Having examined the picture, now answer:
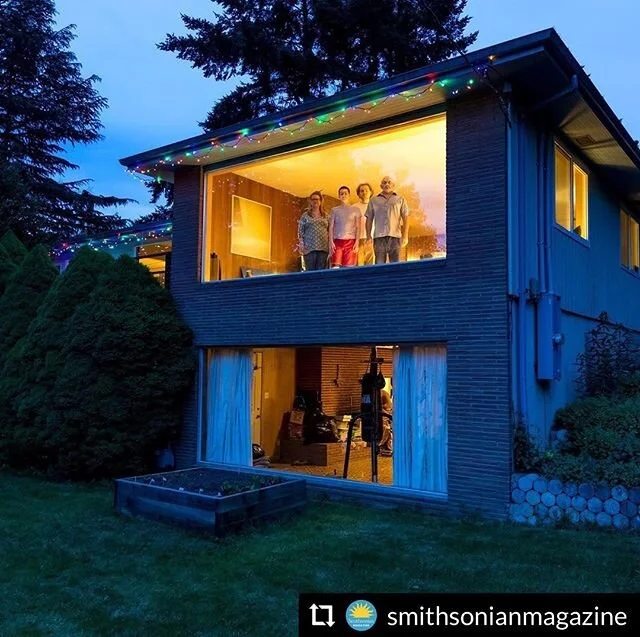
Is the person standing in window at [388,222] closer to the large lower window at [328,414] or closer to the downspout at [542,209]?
the large lower window at [328,414]

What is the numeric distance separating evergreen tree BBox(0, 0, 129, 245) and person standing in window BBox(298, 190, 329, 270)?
Result: 15.3m

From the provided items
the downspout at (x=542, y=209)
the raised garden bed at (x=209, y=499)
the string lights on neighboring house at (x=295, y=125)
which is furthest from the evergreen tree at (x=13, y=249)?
the downspout at (x=542, y=209)

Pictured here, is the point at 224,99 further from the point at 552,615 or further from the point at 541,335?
the point at 552,615

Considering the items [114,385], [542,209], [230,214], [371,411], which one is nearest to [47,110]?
[230,214]

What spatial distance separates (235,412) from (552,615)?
244 inches

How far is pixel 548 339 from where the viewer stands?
7.54 m

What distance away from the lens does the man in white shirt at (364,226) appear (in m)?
8.84

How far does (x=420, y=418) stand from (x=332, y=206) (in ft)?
11.5

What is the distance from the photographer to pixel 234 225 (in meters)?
10.6

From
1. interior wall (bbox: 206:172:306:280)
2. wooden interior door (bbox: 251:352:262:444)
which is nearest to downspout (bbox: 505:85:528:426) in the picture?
interior wall (bbox: 206:172:306:280)

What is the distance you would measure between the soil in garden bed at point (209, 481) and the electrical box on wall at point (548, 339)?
10.7 feet

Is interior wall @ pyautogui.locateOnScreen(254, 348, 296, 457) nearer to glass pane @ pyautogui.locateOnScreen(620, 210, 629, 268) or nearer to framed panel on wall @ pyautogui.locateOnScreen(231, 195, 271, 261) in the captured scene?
framed panel on wall @ pyautogui.locateOnScreen(231, 195, 271, 261)

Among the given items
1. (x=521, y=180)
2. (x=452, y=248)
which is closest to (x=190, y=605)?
(x=452, y=248)

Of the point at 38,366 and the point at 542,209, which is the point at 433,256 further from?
the point at 38,366
